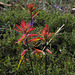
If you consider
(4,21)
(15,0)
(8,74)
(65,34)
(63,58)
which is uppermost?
(15,0)

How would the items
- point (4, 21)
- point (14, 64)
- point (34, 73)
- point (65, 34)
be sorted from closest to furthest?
point (34, 73)
point (14, 64)
point (65, 34)
point (4, 21)

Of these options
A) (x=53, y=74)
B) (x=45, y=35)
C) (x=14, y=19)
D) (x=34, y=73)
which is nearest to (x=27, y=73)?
(x=34, y=73)

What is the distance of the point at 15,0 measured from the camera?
4500 mm

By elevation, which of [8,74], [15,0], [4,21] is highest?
[15,0]

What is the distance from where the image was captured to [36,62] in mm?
2035

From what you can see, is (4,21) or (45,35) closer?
(45,35)

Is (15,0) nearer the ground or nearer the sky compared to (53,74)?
nearer the sky

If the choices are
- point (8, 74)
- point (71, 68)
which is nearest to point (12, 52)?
point (8, 74)

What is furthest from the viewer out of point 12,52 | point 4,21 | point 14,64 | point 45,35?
point 4,21

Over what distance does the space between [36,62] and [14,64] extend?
42 cm

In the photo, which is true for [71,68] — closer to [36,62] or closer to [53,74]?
[53,74]

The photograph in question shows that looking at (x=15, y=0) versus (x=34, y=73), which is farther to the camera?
(x=15, y=0)

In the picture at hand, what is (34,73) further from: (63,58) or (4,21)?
(4,21)

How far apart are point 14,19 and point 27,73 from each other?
1.67 m
